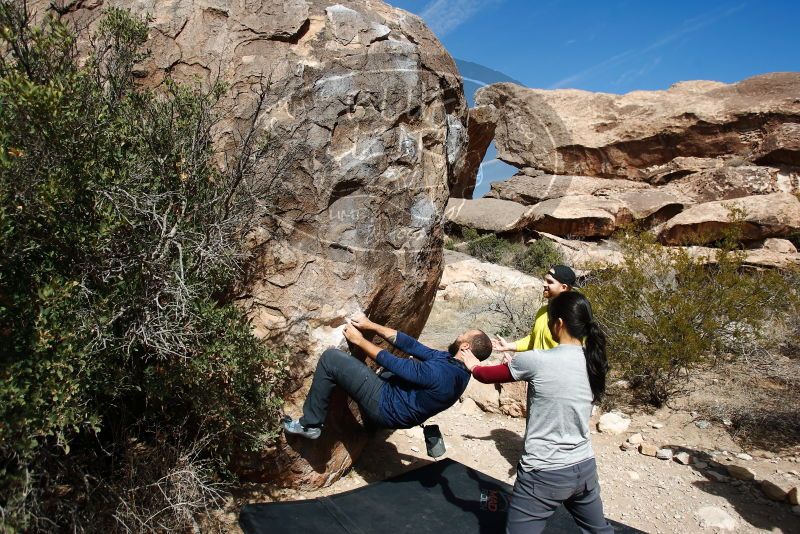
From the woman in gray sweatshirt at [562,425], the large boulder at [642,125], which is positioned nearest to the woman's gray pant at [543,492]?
the woman in gray sweatshirt at [562,425]

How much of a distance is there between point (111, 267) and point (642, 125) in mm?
16022

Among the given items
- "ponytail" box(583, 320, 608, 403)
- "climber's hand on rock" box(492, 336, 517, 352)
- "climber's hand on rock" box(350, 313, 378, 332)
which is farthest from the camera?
"climber's hand on rock" box(350, 313, 378, 332)

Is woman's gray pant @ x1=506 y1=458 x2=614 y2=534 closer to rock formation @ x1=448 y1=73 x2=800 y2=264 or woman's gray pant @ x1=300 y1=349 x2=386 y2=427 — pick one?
woman's gray pant @ x1=300 y1=349 x2=386 y2=427

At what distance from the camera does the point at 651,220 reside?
47.8 ft

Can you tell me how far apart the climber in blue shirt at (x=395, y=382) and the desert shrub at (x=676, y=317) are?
3056mm

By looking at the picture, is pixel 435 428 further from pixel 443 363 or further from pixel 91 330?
pixel 91 330

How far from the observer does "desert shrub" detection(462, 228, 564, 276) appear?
13258mm

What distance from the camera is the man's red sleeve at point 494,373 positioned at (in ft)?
8.79

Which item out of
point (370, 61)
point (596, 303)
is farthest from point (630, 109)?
point (370, 61)

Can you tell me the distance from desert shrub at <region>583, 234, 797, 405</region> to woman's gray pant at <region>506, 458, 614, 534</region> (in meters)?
3.22

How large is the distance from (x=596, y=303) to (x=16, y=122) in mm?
5322

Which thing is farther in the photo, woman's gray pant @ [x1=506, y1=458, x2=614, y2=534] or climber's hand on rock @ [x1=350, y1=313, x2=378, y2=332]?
climber's hand on rock @ [x1=350, y1=313, x2=378, y2=332]

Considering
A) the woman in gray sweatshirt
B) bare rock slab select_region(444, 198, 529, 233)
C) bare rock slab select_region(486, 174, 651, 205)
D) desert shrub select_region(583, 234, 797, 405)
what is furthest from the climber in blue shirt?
bare rock slab select_region(486, 174, 651, 205)

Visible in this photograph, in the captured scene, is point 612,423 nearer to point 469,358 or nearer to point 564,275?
point 564,275
